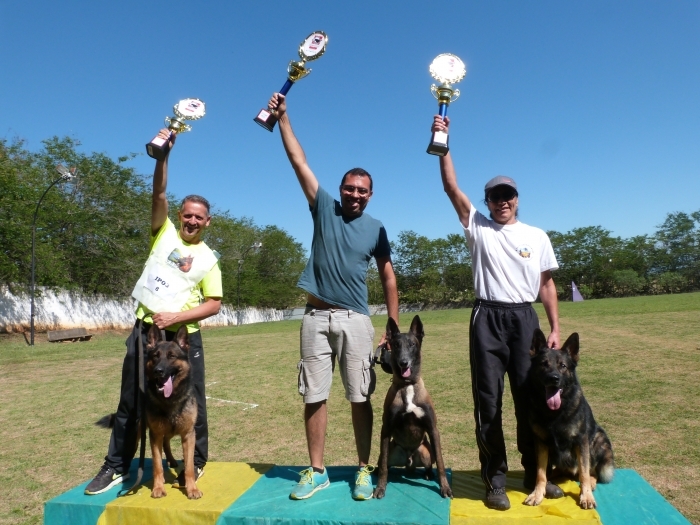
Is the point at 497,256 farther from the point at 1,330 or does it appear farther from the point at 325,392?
the point at 1,330

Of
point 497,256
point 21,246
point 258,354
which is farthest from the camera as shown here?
point 21,246

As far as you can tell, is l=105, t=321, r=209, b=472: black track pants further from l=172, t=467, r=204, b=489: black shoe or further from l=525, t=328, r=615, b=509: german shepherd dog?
l=525, t=328, r=615, b=509: german shepherd dog

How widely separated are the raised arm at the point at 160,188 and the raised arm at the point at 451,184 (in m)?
2.25

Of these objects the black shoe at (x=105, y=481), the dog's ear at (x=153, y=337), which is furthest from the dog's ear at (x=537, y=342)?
the black shoe at (x=105, y=481)

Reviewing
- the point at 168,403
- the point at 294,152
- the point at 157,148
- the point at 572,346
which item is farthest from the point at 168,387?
the point at 572,346

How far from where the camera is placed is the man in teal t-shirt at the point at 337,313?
384cm

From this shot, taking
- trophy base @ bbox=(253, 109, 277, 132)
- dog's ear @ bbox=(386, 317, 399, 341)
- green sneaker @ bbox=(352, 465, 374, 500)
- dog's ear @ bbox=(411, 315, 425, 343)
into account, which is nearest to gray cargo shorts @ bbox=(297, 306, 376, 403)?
dog's ear @ bbox=(386, 317, 399, 341)

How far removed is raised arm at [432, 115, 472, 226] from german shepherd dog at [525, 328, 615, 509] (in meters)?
1.09

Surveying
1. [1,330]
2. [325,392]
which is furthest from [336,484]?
[1,330]

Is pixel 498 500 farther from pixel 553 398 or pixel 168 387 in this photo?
pixel 168 387

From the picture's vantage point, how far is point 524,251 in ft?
11.7

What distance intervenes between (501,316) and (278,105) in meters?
2.45

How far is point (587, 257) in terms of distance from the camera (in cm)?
7794

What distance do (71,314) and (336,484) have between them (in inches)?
1226
